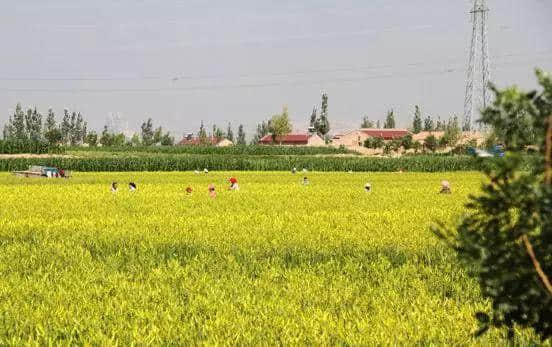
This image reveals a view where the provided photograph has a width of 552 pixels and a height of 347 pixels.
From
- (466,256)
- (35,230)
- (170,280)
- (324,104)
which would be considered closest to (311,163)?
(35,230)

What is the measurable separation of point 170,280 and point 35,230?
695cm

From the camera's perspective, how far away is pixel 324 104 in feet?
505

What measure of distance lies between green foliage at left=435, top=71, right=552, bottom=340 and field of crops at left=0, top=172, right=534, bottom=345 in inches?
127

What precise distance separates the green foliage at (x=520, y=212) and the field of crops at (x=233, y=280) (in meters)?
3.23

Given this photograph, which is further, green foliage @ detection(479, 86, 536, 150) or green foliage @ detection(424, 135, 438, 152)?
green foliage @ detection(424, 135, 438, 152)

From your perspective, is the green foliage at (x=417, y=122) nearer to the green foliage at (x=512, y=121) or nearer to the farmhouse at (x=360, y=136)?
the farmhouse at (x=360, y=136)

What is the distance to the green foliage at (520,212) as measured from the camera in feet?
9.61

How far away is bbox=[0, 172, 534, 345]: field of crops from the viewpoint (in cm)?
675

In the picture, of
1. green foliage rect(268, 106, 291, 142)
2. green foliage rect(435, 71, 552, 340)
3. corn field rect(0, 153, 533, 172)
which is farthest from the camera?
green foliage rect(268, 106, 291, 142)

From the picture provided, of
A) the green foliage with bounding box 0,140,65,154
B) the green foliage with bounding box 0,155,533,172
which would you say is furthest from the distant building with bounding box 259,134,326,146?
the green foliage with bounding box 0,155,533,172

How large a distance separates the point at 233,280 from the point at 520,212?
22.3 feet

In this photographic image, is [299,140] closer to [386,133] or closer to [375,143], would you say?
[386,133]

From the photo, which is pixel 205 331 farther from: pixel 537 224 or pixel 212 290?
pixel 537 224

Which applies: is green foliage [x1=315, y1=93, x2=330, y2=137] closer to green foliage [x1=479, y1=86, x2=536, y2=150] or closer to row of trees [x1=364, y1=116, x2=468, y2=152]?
row of trees [x1=364, y1=116, x2=468, y2=152]
